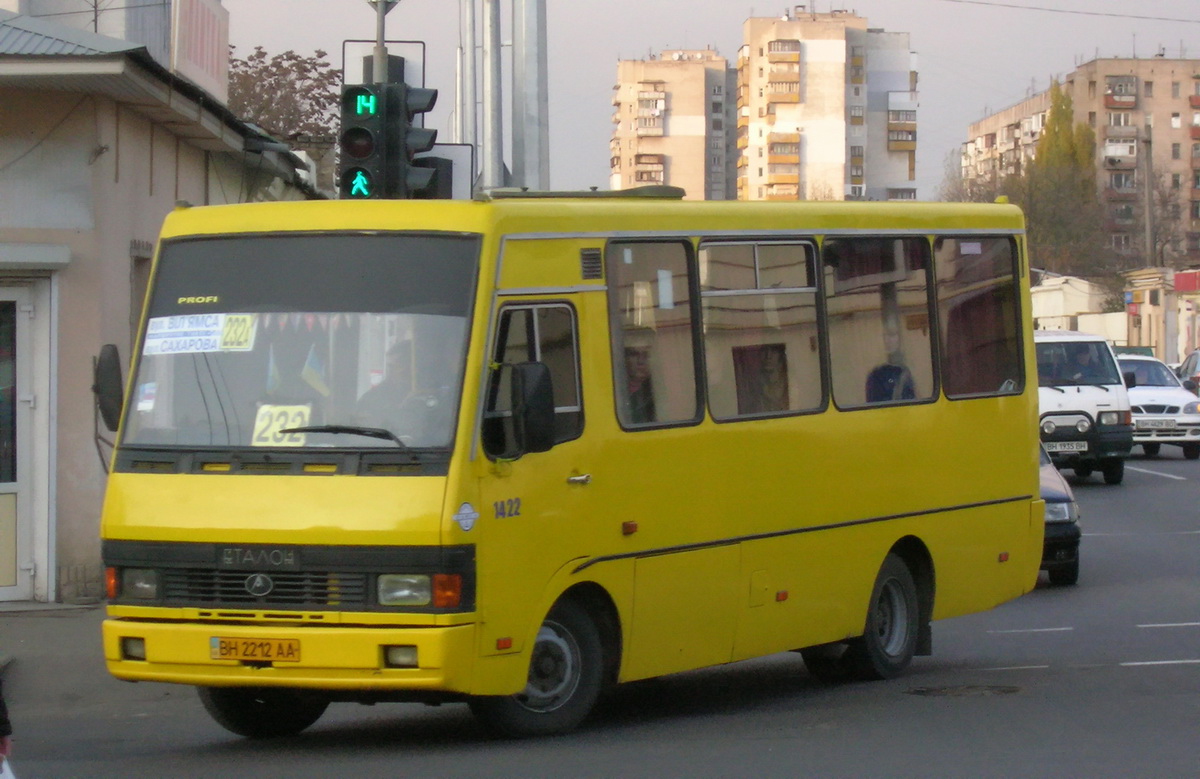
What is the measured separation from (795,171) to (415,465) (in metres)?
146

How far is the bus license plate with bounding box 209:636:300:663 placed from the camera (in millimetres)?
7781

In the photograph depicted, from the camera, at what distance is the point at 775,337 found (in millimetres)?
10242

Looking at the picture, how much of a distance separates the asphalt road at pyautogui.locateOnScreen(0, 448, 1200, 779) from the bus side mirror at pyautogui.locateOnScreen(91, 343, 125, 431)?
1574 millimetres

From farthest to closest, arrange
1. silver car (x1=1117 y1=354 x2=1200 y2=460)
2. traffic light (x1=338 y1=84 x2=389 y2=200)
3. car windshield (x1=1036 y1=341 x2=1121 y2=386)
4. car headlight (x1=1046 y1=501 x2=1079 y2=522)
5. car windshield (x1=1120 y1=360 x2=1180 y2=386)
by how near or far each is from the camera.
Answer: car windshield (x1=1120 y1=360 x2=1180 y2=386) < silver car (x1=1117 y1=354 x2=1200 y2=460) < car windshield (x1=1036 y1=341 x2=1121 y2=386) < car headlight (x1=1046 y1=501 x2=1079 y2=522) < traffic light (x1=338 y1=84 x2=389 y2=200)

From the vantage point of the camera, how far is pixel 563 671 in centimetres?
858

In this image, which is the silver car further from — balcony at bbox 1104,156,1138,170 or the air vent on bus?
balcony at bbox 1104,156,1138,170

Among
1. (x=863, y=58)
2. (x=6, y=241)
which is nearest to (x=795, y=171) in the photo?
(x=863, y=58)

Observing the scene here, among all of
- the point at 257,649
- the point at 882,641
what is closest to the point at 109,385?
the point at 257,649

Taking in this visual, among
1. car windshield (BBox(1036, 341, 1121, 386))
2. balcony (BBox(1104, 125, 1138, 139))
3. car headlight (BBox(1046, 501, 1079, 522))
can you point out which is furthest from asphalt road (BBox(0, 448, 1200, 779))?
balcony (BBox(1104, 125, 1138, 139))

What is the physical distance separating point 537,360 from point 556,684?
1516mm

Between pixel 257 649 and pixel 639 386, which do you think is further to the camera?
pixel 639 386

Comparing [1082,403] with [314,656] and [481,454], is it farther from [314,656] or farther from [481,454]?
[314,656]

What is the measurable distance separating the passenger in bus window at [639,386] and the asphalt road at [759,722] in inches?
61.0

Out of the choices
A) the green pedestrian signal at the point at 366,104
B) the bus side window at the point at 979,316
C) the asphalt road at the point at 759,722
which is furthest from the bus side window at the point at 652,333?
the green pedestrian signal at the point at 366,104
